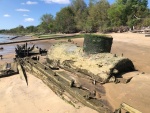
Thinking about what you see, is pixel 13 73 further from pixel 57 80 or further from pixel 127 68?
pixel 127 68

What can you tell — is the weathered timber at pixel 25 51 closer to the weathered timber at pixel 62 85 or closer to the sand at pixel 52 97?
the weathered timber at pixel 62 85

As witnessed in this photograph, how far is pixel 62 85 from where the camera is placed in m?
8.20

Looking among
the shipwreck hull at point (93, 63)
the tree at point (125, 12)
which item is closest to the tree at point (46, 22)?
the tree at point (125, 12)

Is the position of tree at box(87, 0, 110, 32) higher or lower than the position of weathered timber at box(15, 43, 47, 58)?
higher

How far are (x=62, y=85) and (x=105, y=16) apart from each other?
50976mm

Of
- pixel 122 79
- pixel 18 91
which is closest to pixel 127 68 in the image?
pixel 122 79

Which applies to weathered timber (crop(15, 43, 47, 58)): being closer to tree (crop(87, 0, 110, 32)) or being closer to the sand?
the sand

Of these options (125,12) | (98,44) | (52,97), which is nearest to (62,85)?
(52,97)

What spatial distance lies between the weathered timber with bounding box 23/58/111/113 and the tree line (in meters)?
25.9

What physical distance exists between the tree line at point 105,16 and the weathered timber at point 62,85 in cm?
2595

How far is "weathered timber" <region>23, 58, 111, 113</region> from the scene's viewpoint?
21.5 ft

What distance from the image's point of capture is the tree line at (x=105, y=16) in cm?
4141

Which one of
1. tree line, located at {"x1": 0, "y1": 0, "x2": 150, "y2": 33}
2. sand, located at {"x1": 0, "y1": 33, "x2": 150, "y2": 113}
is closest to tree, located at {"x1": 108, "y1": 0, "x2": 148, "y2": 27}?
tree line, located at {"x1": 0, "y1": 0, "x2": 150, "y2": 33}

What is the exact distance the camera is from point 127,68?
9.80 m
